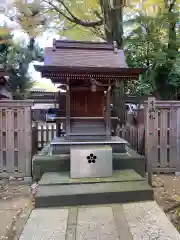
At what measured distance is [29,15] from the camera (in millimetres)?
9047

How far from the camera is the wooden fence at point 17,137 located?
5699mm

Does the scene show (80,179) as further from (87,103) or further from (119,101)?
(119,101)

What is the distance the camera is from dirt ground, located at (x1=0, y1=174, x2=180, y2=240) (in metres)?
3.53

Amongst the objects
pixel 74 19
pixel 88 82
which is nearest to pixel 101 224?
pixel 88 82

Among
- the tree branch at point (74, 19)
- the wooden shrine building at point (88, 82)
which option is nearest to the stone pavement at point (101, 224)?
the wooden shrine building at point (88, 82)

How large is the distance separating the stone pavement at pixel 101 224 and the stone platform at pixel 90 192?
0.13m

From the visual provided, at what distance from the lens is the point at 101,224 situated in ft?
10.9

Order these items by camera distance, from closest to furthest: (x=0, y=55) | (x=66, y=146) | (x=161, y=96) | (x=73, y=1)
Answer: (x=66, y=146), (x=73, y=1), (x=161, y=96), (x=0, y=55)

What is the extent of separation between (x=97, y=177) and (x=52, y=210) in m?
1.33

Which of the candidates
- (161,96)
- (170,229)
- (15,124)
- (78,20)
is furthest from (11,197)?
(161,96)

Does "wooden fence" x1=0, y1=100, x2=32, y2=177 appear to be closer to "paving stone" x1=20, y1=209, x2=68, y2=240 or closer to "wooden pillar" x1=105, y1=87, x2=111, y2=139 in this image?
"wooden pillar" x1=105, y1=87, x2=111, y2=139

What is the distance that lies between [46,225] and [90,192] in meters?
1.01

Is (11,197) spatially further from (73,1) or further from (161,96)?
(161,96)

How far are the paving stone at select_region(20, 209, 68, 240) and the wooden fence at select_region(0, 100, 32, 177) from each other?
2.09 m
